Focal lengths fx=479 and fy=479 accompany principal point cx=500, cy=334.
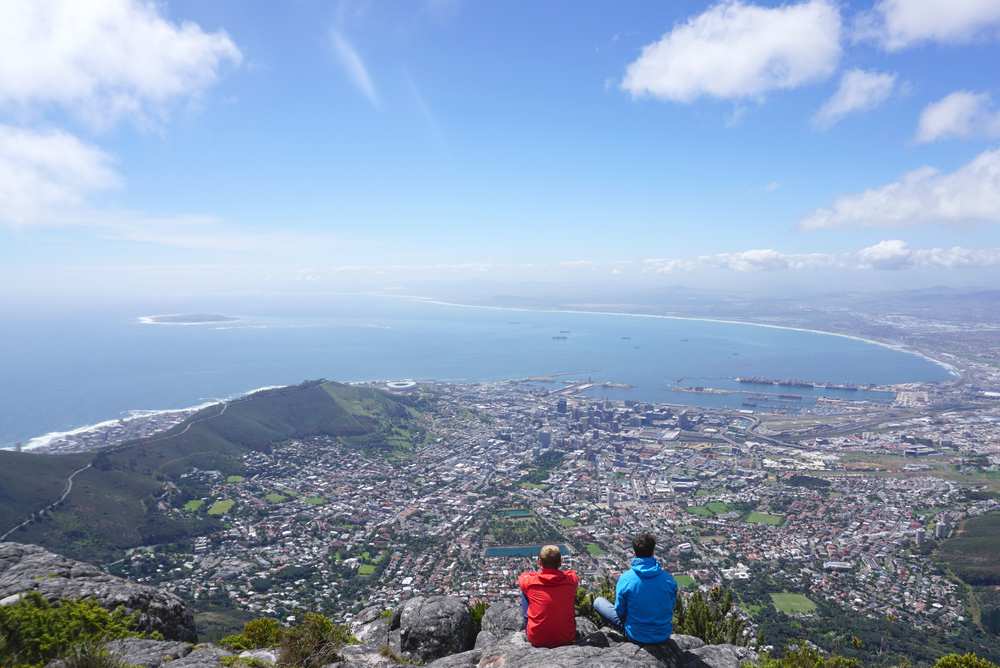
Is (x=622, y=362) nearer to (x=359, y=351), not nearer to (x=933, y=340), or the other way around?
(x=359, y=351)

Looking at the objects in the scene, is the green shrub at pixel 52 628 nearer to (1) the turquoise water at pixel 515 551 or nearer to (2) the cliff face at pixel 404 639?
(2) the cliff face at pixel 404 639

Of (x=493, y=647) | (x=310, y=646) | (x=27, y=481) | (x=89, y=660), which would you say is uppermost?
(x=89, y=660)

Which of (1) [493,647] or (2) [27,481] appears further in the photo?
(2) [27,481]

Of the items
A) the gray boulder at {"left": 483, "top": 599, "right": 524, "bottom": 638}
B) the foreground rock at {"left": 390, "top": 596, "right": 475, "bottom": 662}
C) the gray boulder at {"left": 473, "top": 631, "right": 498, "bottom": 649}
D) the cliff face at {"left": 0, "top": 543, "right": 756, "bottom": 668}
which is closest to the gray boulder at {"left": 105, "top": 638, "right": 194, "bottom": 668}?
the cliff face at {"left": 0, "top": 543, "right": 756, "bottom": 668}

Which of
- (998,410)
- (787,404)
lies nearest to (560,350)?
(787,404)

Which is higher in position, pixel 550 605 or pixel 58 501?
pixel 550 605

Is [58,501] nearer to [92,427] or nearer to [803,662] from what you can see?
[92,427]

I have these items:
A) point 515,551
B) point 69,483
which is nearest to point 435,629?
point 515,551
